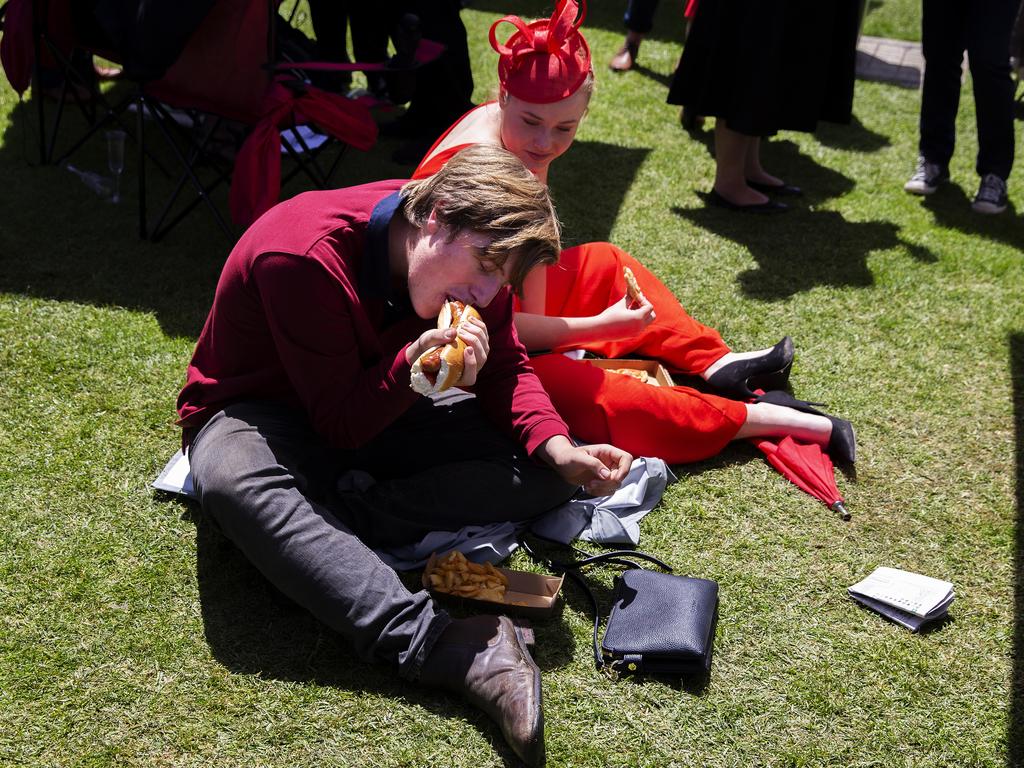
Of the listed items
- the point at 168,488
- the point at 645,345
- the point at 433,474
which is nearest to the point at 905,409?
the point at 645,345

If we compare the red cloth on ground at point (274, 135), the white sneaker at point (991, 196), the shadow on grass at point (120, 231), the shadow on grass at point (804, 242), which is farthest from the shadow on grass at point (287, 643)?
the white sneaker at point (991, 196)

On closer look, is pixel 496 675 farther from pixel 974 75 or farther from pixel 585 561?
pixel 974 75

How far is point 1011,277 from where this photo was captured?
4441 mm

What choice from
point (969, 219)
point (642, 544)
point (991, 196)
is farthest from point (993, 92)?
point (642, 544)

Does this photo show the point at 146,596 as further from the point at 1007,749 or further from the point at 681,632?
the point at 1007,749

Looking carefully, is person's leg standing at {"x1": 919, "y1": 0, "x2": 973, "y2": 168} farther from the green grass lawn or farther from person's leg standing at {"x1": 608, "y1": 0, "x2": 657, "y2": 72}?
person's leg standing at {"x1": 608, "y1": 0, "x2": 657, "y2": 72}

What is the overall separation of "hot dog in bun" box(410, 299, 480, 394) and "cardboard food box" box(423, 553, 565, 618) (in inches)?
23.4

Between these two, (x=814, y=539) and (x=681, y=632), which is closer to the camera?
(x=681, y=632)

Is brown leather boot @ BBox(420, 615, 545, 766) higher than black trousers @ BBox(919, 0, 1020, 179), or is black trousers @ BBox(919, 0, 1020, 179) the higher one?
black trousers @ BBox(919, 0, 1020, 179)

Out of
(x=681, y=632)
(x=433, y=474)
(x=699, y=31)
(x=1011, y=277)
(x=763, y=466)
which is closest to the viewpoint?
(x=681, y=632)

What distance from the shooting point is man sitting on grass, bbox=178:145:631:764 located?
87.4 inches

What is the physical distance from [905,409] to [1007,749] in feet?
4.78

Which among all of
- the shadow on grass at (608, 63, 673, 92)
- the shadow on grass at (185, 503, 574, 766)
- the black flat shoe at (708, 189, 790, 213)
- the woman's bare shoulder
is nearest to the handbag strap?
the shadow on grass at (185, 503, 574, 766)

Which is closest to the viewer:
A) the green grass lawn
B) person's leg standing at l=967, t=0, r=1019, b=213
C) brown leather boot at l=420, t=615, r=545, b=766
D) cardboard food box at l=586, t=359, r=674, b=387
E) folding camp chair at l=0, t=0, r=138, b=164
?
brown leather boot at l=420, t=615, r=545, b=766
